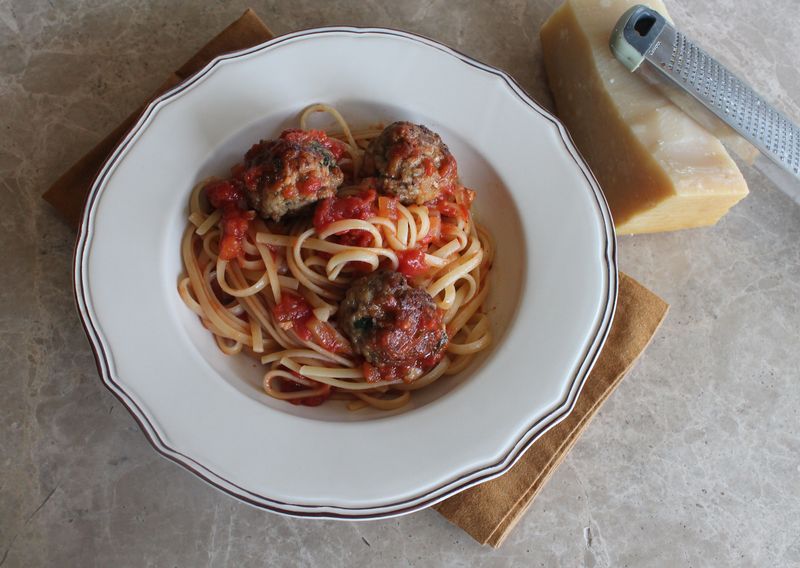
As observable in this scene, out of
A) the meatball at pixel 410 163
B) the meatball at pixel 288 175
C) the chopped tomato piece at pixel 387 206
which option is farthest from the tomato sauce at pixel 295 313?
the meatball at pixel 410 163

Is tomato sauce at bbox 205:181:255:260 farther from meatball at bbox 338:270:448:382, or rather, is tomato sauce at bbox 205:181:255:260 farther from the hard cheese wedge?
the hard cheese wedge

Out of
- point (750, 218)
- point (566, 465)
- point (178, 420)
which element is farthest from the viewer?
point (750, 218)

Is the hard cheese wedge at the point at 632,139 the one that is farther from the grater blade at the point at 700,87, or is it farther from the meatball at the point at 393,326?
the meatball at the point at 393,326

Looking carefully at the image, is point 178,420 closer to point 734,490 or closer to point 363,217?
point 363,217

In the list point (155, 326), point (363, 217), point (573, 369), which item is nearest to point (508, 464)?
point (573, 369)

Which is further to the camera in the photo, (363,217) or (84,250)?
(363,217)

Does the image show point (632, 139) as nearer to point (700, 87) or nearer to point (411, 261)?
point (700, 87)

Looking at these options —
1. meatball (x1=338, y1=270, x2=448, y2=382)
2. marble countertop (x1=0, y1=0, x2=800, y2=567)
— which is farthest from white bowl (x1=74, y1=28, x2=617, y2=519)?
marble countertop (x1=0, y1=0, x2=800, y2=567)
